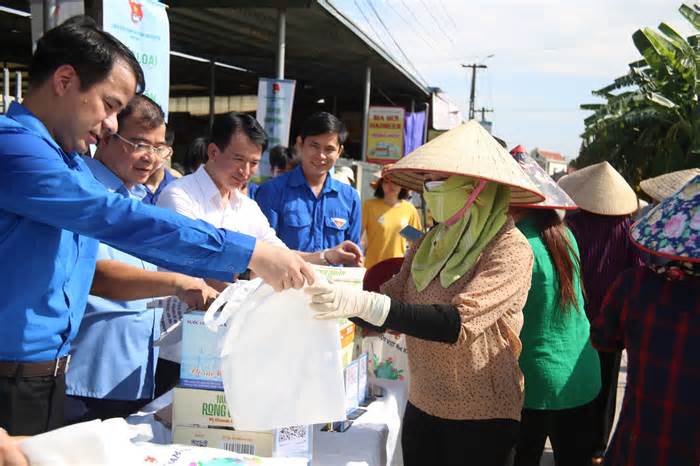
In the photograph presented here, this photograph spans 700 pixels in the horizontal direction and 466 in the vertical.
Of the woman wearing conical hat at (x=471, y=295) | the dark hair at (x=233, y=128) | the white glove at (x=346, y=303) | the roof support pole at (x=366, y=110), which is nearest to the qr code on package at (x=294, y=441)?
the white glove at (x=346, y=303)

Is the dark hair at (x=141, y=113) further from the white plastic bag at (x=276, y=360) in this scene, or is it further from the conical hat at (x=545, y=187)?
the conical hat at (x=545, y=187)

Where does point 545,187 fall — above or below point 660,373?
above

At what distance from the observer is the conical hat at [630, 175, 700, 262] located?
71.0 inches

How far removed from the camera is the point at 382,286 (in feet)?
7.45

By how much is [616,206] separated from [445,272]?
7.06ft

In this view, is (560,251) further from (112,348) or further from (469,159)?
(112,348)

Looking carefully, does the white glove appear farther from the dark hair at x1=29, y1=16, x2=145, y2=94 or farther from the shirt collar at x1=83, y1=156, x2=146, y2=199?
the shirt collar at x1=83, y1=156, x2=146, y2=199

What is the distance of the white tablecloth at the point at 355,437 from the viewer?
72.1 inches

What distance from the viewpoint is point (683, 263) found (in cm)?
187

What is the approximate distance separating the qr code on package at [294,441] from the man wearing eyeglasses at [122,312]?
0.47 metres

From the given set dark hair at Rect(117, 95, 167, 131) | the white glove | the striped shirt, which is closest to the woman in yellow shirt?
dark hair at Rect(117, 95, 167, 131)

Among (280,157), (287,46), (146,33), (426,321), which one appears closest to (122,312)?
(426,321)

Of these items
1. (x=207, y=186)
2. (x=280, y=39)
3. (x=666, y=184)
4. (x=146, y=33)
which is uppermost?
(x=280, y=39)

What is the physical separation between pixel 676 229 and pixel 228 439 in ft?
4.60
